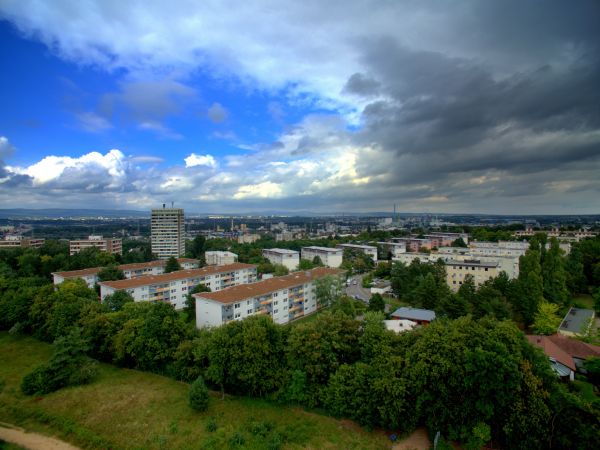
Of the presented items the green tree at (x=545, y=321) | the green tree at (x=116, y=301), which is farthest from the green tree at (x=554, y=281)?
the green tree at (x=116, y=301)

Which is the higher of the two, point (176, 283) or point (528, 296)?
point (528, 296)

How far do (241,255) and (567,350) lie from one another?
133ft

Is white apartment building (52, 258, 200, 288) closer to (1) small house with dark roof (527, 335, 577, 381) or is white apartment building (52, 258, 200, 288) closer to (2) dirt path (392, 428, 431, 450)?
(2) dirt path (392, 428, 431, 450)

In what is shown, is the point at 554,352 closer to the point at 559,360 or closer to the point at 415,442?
the point at 559,360

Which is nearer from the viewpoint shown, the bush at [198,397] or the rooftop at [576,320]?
the bush at [198,397]

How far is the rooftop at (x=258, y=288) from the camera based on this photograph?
73.6 feet

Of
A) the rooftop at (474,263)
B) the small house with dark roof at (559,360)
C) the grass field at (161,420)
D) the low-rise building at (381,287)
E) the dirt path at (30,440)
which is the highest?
the rooftop at (474,263)

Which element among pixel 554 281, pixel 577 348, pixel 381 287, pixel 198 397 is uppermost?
pixel 554 281

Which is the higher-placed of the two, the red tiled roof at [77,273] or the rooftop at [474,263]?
the rooftop at [474,263]

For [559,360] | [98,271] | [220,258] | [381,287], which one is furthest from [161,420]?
[220,258]

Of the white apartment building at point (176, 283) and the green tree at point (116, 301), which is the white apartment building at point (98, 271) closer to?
the white apartment building at point (176, 283)

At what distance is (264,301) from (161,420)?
1203cm

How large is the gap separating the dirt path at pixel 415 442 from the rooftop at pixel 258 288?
13.1 m

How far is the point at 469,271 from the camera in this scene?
3084cm
